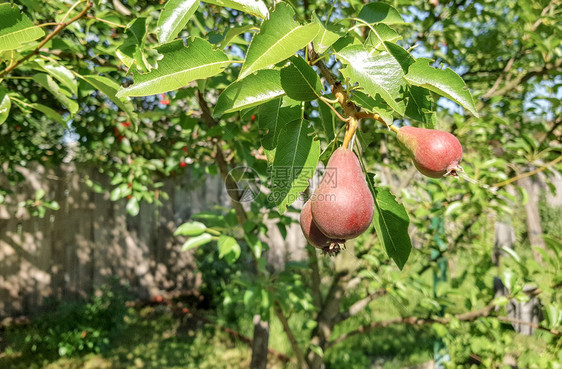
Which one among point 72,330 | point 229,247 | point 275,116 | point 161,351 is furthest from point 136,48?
point 72,330

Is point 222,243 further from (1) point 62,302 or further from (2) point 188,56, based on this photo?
(1) point 62,302

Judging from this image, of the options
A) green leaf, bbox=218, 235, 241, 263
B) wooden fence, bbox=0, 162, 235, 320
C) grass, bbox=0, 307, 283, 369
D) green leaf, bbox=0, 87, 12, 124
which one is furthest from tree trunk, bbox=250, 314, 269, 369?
green leaf, bbox=0, 87, 12, 124

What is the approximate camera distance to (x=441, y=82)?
56 centimetres

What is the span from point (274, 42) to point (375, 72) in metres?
0.15

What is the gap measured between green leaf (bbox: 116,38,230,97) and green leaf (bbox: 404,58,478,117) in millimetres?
300

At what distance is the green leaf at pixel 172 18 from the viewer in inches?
22.5

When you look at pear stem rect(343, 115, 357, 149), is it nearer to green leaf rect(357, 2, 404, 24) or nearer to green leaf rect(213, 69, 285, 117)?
green leaf rect(213, 69, 285, 117)

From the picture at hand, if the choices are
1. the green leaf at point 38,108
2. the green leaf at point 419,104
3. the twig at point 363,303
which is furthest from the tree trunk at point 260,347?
the green leaf at point 419,104

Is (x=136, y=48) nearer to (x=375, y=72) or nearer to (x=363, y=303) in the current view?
(x=375, y=72)

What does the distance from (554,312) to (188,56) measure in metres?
1.71

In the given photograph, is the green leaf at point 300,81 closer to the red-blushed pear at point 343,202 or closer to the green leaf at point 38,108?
the red-blushed pear at point 343,202

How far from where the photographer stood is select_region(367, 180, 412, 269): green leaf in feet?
1.98

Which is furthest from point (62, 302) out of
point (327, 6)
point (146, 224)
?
point (327, 6)

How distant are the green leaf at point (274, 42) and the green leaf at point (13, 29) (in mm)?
508
